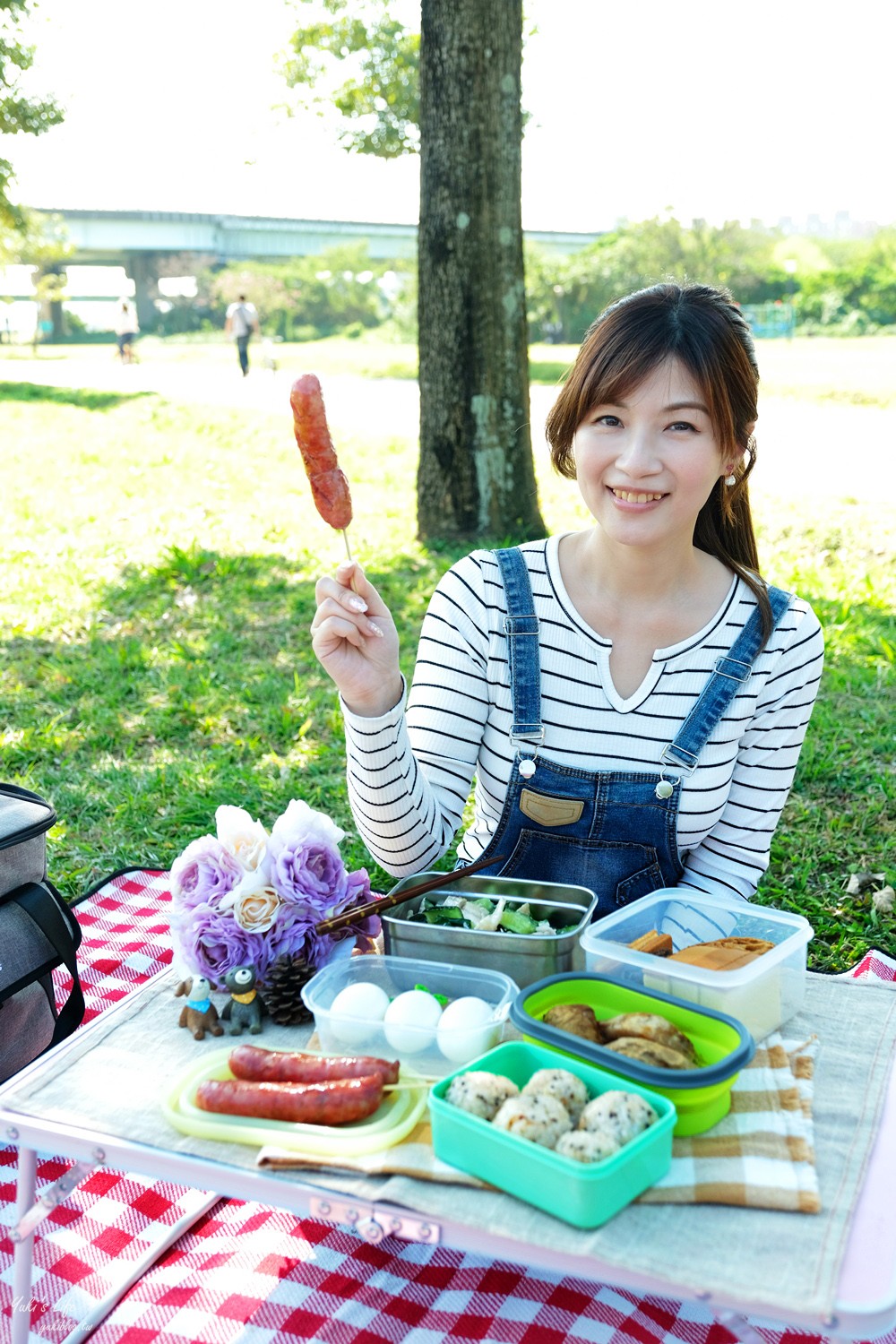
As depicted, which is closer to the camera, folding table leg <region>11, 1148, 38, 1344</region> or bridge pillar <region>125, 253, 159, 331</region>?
folding table leg <region>11, 1148, 38, 1344</region>

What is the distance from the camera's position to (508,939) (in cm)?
170

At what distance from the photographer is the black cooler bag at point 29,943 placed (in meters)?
2.52

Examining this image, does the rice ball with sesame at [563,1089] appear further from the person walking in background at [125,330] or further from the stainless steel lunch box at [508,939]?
the person walking in background at [125,330]

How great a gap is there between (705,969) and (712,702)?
70cm

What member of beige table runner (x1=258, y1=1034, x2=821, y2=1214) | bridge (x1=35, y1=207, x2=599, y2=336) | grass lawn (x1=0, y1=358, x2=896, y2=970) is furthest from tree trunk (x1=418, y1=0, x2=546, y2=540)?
bridge (x1=35, y1=207, x2=599, y2=336)

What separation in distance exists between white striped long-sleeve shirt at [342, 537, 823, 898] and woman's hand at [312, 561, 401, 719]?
12.2 inches

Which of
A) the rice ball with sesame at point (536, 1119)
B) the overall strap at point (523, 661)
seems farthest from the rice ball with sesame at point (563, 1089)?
the overall strap at point (523, 661)

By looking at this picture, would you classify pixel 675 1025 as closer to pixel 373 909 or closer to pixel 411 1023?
pixel 411 1023

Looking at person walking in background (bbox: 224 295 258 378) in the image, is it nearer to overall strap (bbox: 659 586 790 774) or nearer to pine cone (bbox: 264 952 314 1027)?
overall strap (bbox: 659 586 790 774)

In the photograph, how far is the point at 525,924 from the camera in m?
1.75

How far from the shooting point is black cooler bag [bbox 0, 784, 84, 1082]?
8.28 feet

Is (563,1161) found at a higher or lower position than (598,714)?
lower

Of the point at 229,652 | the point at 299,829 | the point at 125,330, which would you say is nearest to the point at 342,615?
the point at 299,829

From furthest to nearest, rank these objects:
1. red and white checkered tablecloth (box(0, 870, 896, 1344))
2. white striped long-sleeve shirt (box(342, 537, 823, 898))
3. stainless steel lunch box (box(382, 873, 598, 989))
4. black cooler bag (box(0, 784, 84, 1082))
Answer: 1. black cooler bag (box(0, 784, 84, 1082))
2. white striped long-sleeve shirt (box(342, 537, 823, 898))
3. red and white checkered tablecloth (box(0, 870, 896, 1344))
4. stainless steel lunch box (box(382, 873, 598, 989))
